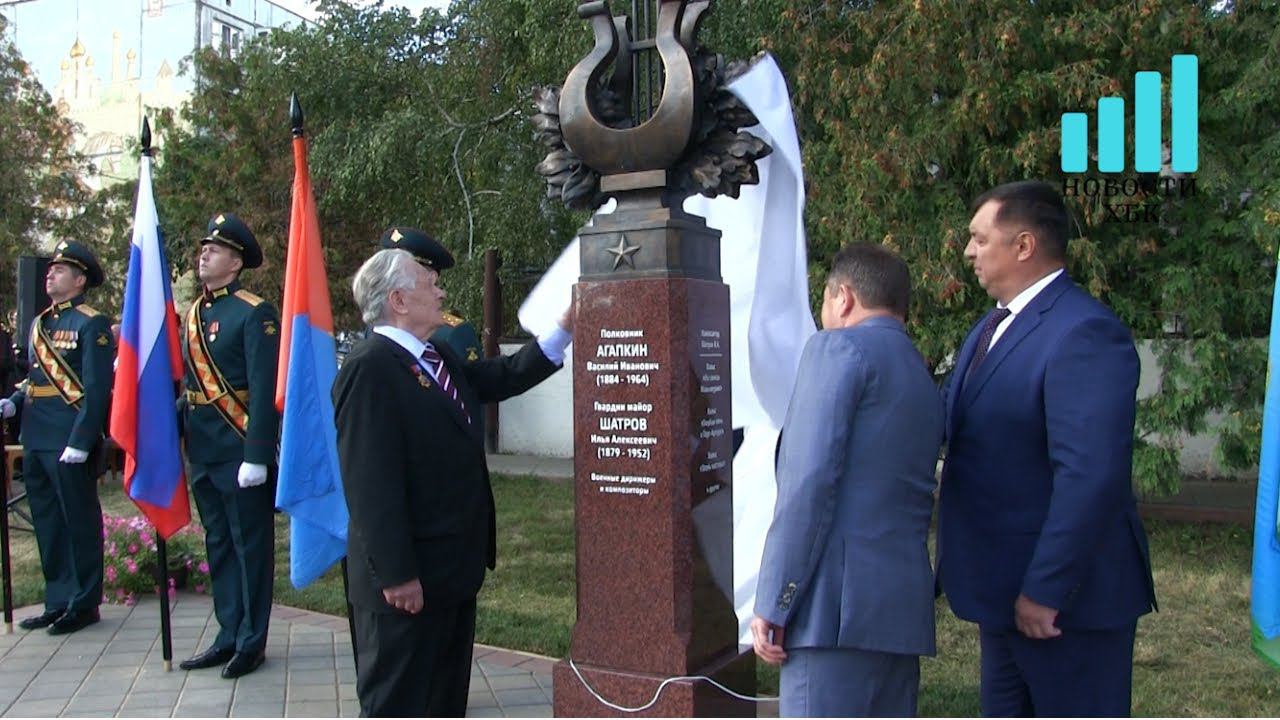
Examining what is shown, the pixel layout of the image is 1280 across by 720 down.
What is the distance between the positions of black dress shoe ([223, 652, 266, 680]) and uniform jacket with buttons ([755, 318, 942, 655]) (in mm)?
3200

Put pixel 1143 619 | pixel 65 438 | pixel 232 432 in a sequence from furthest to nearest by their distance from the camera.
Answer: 1. pixel 1143 619
2. pixel 65 438
3. pixel 232 432

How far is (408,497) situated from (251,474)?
1.84 m

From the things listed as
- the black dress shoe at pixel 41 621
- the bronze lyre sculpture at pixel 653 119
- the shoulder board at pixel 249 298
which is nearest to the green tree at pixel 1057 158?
the bronze lyre sculpture at pixel 653 119

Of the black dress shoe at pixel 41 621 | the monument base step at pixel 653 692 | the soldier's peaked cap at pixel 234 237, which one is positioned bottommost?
the black dress shoe at pixel 41 621

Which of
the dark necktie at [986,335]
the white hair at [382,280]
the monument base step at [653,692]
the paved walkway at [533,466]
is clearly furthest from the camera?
the paved walkway at [533,466]

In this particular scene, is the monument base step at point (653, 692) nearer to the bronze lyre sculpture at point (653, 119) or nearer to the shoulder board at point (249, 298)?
the bronze lyre sculpture at point (653, 119)

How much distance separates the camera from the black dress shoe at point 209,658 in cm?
478

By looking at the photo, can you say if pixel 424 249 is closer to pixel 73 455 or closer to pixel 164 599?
pixel 164 599

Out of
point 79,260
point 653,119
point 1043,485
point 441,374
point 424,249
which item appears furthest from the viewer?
point 79,260

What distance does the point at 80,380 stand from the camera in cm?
557

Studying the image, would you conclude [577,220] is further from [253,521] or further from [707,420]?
[707,420]

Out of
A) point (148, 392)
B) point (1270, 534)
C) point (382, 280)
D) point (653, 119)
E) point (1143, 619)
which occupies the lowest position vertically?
point (1143, 619)

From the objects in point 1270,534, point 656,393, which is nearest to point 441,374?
point 656,393

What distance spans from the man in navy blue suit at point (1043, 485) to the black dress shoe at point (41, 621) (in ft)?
16.5
